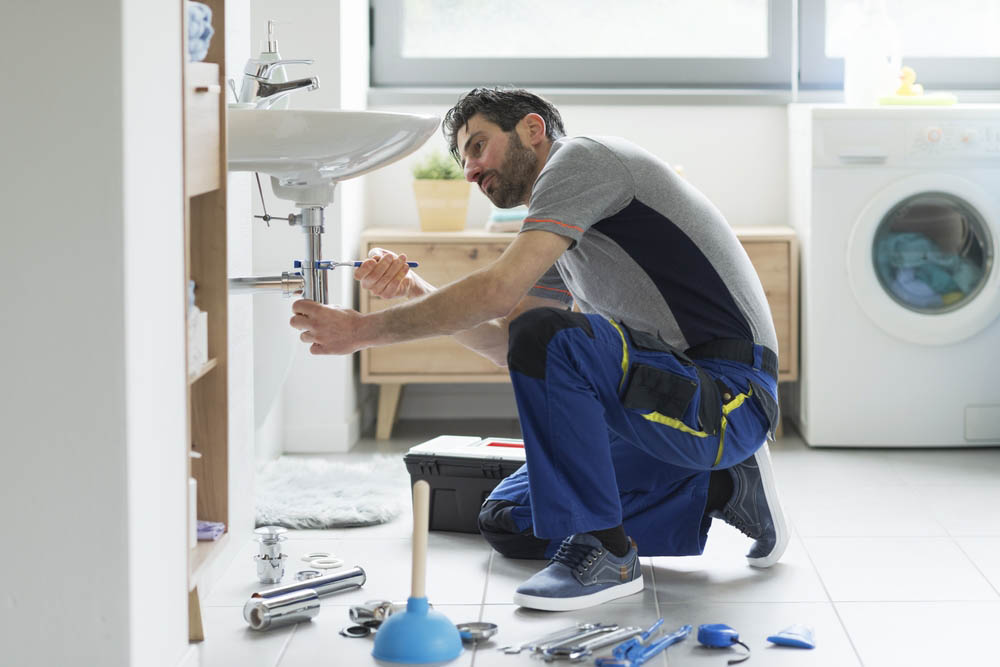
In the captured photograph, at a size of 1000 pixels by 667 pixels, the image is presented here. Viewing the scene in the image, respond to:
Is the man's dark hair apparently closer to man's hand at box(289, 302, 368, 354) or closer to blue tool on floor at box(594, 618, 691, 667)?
man's hand at box(289, 302, 368, 354)

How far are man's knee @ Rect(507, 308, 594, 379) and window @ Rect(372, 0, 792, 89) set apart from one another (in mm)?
2132

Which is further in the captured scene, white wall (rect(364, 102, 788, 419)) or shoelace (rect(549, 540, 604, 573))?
white wall (rect(364, 102, 788, 419))

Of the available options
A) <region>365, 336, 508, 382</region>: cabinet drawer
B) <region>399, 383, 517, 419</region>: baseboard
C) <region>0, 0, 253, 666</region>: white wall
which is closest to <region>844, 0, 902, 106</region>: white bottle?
<region>365, 336, 508, 382</region>: cabinet drawer

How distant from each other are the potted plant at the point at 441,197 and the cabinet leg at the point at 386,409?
1.65 ft

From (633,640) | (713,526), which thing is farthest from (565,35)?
(633,640)

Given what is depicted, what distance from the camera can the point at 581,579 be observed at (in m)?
2.08

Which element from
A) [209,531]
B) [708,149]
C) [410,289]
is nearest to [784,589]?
[410,289]

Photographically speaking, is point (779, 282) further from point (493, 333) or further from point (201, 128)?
point (201, 128)

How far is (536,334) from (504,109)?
1.69 ft

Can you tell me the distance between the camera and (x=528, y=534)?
7.75 ft

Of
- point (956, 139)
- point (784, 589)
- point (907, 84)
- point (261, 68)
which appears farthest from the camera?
point (907, 84)

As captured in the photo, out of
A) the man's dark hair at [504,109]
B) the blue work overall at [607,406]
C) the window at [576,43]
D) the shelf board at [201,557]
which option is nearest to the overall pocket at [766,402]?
the blue work overall at [607,406]

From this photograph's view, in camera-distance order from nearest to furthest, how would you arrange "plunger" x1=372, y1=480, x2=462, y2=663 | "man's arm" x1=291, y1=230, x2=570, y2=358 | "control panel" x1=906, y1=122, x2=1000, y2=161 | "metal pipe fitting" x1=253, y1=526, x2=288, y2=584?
"plunger" x1=372, y1=480, x2=462, y2=663 < "man's arm" x1=291, y1=230, x2=570, y2=358 < "metal pipe fitting" x1=253, y1=526, x2=288, y2=584 < "control panel" x1=906, y1=122, x2=1000, y2=161

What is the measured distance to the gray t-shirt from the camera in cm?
213
